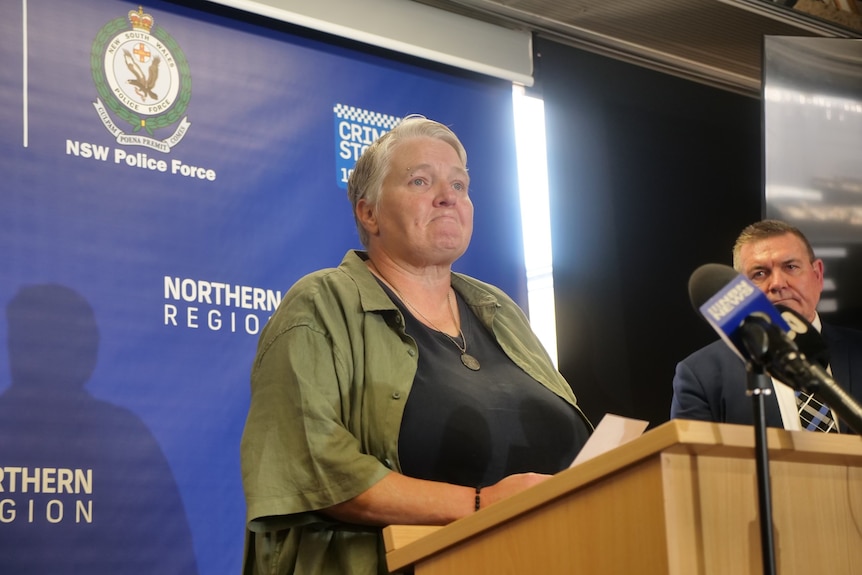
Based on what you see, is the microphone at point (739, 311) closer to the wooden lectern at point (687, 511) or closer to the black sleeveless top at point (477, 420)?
the wooden lectern at point (687, 511)

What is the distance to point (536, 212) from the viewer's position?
4.86 m

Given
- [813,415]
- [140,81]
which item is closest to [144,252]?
[140,81]

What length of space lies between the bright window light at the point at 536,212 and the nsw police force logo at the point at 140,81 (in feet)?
5.17

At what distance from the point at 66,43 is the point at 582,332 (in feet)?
7.92

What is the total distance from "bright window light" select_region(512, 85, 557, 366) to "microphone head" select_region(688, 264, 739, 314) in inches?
124

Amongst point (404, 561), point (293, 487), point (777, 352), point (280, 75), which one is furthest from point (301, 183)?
point (777, 352)

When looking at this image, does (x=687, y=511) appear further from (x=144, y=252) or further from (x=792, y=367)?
(x=144, y=252)

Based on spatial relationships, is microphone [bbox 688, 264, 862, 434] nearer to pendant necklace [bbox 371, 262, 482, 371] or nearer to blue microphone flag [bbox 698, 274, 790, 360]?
blue microphone flag [bbox 698, 274, 790, 360]

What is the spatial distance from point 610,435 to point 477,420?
60cm

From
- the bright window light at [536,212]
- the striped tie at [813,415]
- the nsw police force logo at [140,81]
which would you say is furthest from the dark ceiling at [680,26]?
the striped tie at [813,415]

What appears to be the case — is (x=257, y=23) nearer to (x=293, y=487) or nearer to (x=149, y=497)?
(x=149, y=497)

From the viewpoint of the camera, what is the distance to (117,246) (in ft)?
11.6

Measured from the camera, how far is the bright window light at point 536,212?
4.77 m

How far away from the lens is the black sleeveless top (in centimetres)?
229
